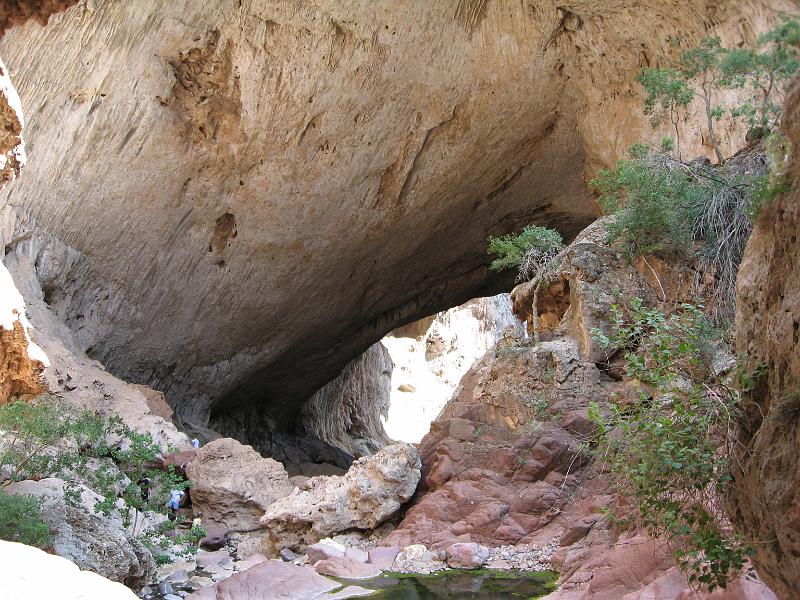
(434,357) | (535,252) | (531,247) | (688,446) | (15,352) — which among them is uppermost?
(434,357)

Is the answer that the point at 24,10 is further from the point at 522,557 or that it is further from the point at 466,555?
the point at 522,557

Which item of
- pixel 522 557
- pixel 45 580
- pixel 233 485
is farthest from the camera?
pixel 233 485

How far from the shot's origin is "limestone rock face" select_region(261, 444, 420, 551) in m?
11.4

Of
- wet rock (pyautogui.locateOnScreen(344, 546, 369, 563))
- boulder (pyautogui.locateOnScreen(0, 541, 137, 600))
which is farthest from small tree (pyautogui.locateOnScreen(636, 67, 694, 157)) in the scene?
boulder (pyautogui.locateOnScreen(0, 541, 137, 600))

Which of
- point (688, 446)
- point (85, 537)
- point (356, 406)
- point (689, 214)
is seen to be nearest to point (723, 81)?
point (689, 214)

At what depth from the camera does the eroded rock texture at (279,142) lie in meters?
12.6

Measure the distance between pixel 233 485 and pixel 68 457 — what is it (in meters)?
3.81

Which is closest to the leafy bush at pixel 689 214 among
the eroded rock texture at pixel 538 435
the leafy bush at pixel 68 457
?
the eroded rock texture at pixel 538 435

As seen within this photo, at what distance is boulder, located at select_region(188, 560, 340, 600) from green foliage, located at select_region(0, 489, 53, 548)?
1.98 meters

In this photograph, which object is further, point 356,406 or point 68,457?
point 356,406

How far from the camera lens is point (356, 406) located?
28.0 metres

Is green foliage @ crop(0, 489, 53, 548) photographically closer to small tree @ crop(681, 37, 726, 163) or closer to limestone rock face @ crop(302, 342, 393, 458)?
small tree @ crop(681, 37, 726, 163)

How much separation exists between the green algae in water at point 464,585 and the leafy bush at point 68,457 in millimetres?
2729

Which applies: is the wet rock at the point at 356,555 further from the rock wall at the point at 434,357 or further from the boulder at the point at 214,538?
the rock wall at the point at 434,357
